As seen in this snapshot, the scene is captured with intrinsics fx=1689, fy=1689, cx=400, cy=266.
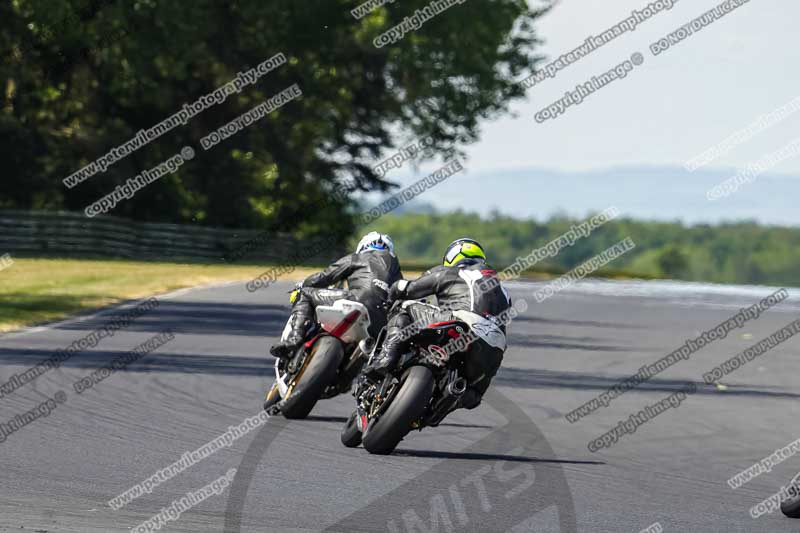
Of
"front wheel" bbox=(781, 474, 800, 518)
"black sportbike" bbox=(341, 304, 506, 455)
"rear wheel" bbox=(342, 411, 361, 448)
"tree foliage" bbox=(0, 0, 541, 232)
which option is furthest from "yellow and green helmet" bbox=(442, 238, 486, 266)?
"tree foliage" bbox=(0, 0, 541, 232)

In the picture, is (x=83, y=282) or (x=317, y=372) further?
(x=83, y=282)

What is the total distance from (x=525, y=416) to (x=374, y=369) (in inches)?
177

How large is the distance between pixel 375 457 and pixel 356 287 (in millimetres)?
2212

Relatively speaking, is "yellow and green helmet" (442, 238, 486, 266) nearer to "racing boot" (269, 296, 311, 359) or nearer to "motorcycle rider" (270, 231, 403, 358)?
"motorcycle rider" (270, 231, 403, 358)

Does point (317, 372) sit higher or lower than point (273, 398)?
higher

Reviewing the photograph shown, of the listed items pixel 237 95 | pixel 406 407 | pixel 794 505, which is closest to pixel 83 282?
pixel 237 95

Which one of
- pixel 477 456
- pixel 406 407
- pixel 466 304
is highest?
pixel 466 304

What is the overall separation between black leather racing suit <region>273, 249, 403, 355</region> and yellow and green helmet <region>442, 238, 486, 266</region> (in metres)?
0.98

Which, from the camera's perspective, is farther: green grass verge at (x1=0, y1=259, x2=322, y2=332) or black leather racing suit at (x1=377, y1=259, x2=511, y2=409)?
green grass verge at (x1=0, y1=259, x2=322, y2=332)

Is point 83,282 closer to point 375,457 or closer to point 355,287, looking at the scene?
point 355,287

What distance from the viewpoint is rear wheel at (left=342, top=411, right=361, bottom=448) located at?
474 inches

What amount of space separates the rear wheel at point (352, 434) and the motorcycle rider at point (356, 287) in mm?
1251

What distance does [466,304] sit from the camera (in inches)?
472

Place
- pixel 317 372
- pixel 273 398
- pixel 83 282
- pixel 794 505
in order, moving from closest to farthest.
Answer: pixel 794 505
pixel 317 372
pixel 273 398
pixel 83 282
